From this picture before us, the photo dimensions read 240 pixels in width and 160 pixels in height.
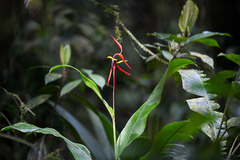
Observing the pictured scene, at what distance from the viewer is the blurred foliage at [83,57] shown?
90 cm

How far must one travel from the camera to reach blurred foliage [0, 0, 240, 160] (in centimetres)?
90

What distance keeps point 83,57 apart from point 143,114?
2.95 ft

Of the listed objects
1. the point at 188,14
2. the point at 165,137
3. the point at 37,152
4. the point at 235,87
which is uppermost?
the point at 188,14

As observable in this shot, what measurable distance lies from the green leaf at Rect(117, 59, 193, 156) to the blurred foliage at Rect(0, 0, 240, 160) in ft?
1.19

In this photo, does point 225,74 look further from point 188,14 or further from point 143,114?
point 143,114

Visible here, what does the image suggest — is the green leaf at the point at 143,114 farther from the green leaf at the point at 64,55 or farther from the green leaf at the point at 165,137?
the green leaf at the point at 64,55

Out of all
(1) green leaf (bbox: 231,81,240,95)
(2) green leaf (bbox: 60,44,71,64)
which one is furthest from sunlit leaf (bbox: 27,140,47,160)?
(1) green leaf (bbox: 231,81,240,95)

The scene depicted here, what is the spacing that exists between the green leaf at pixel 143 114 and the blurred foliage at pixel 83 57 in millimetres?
362

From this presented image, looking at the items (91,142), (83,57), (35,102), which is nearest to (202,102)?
(91,142)

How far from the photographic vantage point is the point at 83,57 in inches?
48.4

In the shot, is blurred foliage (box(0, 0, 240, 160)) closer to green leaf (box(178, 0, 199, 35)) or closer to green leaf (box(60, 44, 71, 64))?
green leaf (box(60, 44, 71, 64))

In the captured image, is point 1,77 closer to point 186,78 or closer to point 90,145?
point 90,145

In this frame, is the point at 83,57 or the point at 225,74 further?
the point at 83,57

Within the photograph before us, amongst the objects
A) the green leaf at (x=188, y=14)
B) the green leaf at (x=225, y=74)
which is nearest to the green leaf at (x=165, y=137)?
the green leaf at (x=225, y=74)
